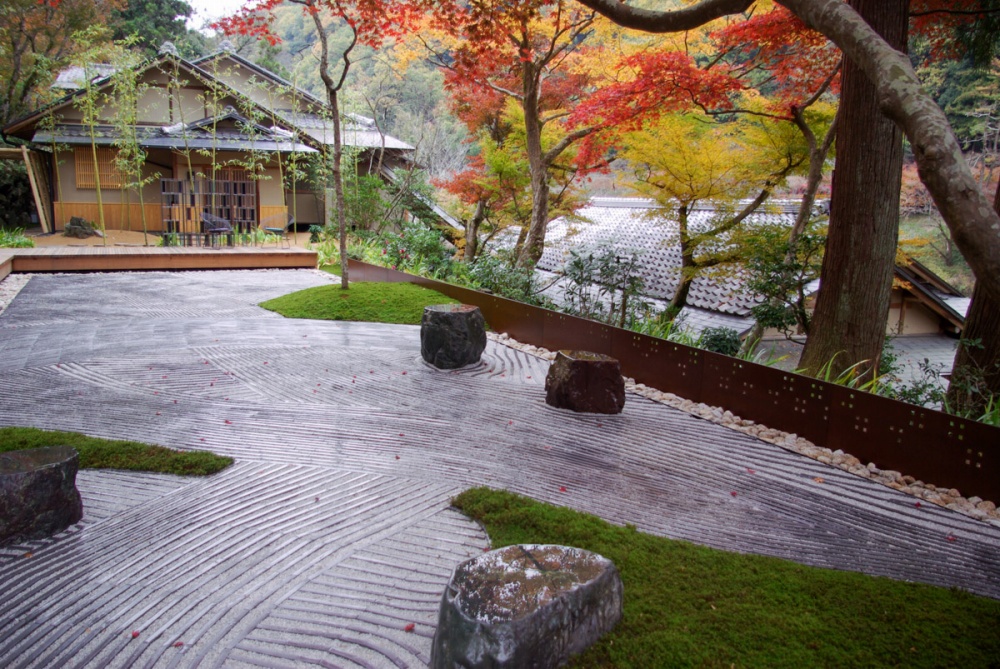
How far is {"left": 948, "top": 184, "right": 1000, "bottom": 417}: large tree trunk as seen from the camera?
14.5 ft

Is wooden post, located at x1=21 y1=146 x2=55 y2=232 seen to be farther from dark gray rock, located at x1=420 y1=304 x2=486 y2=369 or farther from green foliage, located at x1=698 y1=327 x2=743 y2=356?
green foliage, located at x1=698 y1=327 x2=743 y2=356

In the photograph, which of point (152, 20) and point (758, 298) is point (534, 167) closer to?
point (758, 298)

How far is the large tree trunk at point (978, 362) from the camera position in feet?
14.5

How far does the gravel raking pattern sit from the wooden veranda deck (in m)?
5.66

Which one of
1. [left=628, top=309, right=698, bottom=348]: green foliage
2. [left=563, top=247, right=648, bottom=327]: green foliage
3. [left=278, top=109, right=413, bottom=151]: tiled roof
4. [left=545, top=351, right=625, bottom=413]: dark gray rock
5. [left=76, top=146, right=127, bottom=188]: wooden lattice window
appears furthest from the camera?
[left=278, top=109, right=413, bottom=151]: tiled roof

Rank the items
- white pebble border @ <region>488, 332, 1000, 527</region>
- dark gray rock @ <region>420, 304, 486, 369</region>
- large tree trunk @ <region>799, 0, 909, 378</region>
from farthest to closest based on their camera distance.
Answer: dark gray rock @ <region>420, 304, 486, 369</region> < large tree trunk @ <region>799, 0, 909, 378</region> < white pebble border @ <region>488, 332, 1000, 527</region>

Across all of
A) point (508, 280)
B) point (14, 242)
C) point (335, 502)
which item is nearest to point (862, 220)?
point (335, 502)

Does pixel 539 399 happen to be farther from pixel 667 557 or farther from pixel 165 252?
pixel 165 252

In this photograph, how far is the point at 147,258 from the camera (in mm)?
11820

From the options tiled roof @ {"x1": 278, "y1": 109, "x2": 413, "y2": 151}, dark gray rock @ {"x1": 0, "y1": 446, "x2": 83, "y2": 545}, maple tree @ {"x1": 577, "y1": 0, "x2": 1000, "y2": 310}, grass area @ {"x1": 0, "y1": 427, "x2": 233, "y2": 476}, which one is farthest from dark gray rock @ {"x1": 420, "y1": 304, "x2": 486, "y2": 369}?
tiled roof @ {"x1": 278, "y1": 109, "x2": 413, "y2": 151}

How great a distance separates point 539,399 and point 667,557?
8.35 ft

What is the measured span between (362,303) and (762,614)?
22.9 ft

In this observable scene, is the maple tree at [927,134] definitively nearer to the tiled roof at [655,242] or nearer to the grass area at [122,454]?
the grass area at [122,454]

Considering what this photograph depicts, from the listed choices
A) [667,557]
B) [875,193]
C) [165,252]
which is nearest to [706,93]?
[875,193]
